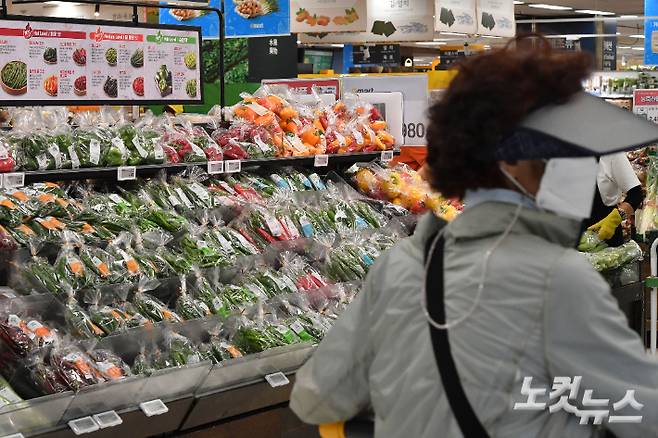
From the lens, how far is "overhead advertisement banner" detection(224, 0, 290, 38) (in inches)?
424

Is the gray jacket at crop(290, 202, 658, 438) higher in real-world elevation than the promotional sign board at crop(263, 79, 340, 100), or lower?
lower

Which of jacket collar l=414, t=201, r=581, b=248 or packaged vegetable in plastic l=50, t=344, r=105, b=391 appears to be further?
packaged vegetable in plastic l=50, t=344, r=105, b=391

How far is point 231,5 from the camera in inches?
446

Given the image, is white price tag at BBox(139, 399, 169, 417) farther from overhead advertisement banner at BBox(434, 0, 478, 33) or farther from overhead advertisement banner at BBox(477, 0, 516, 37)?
overhead advertisement banner at BBox(477, 0, 516, 37)

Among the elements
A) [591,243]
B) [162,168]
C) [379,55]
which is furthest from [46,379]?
[379,55]

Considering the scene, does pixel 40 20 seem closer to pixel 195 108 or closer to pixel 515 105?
pixel 515 105

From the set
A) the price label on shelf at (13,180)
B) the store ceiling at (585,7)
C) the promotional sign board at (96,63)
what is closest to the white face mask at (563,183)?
the price label on shelf at (13,180)

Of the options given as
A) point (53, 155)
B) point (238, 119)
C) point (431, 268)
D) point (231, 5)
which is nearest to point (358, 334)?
point (431, 268)

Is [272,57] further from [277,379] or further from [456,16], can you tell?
[277,379]

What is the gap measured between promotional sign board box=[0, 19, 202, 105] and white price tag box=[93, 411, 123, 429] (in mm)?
1501

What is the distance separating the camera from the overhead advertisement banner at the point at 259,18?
10766 mm

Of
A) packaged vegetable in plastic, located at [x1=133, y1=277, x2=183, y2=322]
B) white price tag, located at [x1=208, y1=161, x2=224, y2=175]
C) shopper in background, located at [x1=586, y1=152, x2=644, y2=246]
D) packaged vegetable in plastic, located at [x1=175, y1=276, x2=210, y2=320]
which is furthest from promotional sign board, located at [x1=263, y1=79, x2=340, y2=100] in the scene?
packaged vegetable in plastic, located at [x1=133, y1=277, x2=183, y2=322]

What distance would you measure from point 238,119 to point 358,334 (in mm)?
3413

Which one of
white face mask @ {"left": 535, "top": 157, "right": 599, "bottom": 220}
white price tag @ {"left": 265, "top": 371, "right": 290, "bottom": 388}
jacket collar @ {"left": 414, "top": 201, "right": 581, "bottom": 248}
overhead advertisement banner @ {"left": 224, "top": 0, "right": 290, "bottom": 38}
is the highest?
overhead advertisement banner @ {"left": 224, "top": 0, "right": 290, "bottom": 38}
